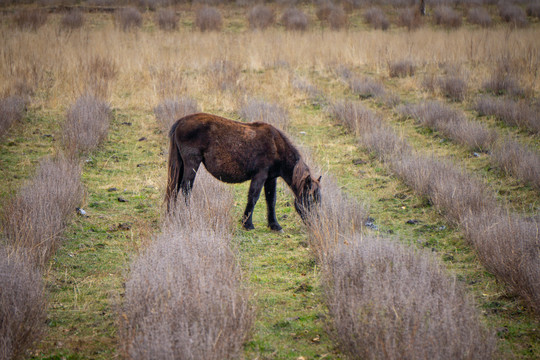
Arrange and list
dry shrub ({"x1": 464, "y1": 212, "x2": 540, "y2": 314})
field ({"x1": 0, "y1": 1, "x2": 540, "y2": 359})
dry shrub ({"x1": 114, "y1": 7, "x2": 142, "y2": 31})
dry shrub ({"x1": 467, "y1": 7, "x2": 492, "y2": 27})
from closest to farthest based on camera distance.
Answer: field ({"x1": 0, "y1": 1, "x2": 540, "y2": 359})
dry shrub ({"x1": 464, "y1": 212, "x2": 540, "y2": 314})
dry shrub ({"x1": 114, "y1": 7, "x2": 142, "y2": 31})
dry shrub ({"x1": 467, "y1": 7, "x2": 492, "y2": 27})

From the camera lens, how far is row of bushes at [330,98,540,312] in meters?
4.51

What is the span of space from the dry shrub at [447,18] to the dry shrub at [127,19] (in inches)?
648

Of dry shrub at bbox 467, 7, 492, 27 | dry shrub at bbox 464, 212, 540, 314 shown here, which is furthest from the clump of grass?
dry shrub at bbox 464, 212, 540, 314

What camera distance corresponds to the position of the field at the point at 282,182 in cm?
398

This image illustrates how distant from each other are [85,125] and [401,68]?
37.0ft

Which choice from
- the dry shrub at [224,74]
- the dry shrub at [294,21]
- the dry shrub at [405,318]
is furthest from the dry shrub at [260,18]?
the dry shrub at [405,318]

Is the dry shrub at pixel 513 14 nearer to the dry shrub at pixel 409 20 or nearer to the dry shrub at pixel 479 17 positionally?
the dry shrub at pixel 479 17

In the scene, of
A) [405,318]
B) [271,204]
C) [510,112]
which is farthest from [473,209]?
[510,112]

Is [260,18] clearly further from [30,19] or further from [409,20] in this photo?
[30,19]

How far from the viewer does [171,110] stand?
448 inches

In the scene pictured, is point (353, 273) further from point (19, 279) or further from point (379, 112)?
point (379, 112)

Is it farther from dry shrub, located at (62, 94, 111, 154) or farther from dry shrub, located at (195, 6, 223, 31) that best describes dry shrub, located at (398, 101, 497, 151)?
A: dry shrub, located at (195, 6, 223, 31)

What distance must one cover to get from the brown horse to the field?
0.41 meters

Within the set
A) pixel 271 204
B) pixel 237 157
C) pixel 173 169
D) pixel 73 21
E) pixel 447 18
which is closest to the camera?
pixel 237 157
